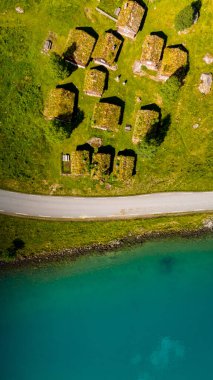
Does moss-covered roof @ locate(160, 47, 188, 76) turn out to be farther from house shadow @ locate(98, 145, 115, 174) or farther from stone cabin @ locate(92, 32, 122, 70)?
house shadow @ locate(98, 145, 115, 174)

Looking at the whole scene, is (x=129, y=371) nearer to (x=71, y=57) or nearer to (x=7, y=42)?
(x=71, y=57)

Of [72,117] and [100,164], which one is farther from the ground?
[72,117]

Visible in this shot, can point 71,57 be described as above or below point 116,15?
below

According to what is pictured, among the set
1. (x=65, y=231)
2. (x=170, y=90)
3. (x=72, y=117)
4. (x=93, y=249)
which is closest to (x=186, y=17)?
(x=170, y=90)

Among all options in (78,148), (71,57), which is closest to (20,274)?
(78,148)

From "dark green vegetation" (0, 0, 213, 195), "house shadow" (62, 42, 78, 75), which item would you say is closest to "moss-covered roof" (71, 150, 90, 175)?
"dark green vegetation" (0, 0, 213, 195)

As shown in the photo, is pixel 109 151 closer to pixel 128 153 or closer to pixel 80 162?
pixel 128 153

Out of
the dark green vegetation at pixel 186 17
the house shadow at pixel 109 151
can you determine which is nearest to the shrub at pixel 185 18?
the dark green vegetation at pixel 186 17
